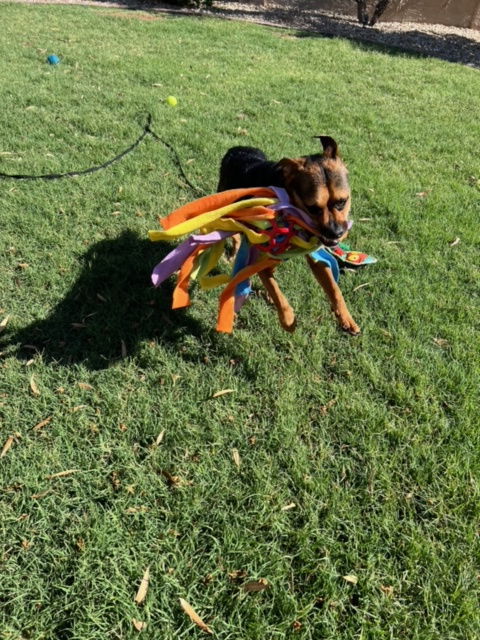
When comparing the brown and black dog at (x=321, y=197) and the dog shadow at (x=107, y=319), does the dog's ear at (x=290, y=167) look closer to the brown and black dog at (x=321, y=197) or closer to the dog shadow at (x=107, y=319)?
the brown and black dog at (x=321, y=197)

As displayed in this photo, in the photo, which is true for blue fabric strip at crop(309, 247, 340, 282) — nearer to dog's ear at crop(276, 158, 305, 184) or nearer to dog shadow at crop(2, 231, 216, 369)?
dog's ear at crop(276, 158, 305, 184)

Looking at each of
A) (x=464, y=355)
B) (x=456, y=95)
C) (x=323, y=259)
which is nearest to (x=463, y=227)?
(x=464, y=355)

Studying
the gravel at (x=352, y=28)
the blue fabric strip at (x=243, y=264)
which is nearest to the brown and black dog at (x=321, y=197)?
the blue fabric strip at (x=243, y=264)

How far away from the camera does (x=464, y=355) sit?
3.47m

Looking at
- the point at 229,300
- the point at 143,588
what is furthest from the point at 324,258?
the point at 143,588

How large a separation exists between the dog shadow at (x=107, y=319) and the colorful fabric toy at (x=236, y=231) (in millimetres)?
566

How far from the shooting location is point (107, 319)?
12.1ft

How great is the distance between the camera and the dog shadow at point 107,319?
11.3 ft

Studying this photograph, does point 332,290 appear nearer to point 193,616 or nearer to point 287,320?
point 287,320

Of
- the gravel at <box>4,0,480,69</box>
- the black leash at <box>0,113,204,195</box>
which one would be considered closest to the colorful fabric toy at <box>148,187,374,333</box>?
the black leash at <box>0,113,204,195</box>

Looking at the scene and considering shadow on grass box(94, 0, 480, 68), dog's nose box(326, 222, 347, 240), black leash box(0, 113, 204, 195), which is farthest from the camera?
shadow on grass box(94, 0, 480, 68)

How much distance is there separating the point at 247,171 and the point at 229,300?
138 centimetres

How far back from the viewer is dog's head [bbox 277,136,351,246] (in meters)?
3.00

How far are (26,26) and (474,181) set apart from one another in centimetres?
1043
